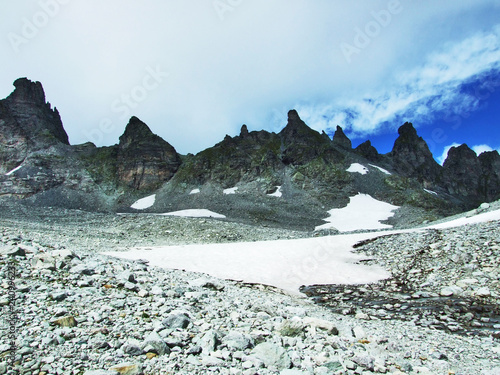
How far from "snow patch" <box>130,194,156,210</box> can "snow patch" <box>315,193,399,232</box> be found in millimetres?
53133

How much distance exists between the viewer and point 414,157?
462ft

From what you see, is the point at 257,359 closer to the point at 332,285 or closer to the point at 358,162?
the point at 332,285

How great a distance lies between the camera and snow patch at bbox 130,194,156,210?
8645 centimetres

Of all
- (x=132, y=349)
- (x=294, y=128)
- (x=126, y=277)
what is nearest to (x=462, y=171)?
(x=294, y=128)

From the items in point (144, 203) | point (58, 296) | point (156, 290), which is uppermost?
point (144, 203)

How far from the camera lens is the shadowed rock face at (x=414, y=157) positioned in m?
133

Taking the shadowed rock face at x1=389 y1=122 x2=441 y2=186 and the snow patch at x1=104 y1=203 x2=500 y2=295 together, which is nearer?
the snow patch at x1=104 y1=203 x2=500 y2=295

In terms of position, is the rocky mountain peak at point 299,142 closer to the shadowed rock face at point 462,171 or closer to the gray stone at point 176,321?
the shadowed rock face at point 462,171

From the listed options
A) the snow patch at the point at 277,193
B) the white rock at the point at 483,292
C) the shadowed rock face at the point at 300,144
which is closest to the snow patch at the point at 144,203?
the snow patch at the point at 277,193

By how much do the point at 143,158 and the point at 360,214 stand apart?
78993mm

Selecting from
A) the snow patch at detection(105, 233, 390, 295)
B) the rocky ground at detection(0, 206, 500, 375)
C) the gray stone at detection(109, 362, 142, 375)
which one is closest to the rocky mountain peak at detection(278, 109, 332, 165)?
the snow patch at detection(105, 233, 390, 295)

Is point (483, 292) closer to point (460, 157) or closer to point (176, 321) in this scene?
point (176, 321)

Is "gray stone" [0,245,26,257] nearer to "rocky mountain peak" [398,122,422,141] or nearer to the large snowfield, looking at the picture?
the large snowfield

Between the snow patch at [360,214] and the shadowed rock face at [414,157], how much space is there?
55.1m
